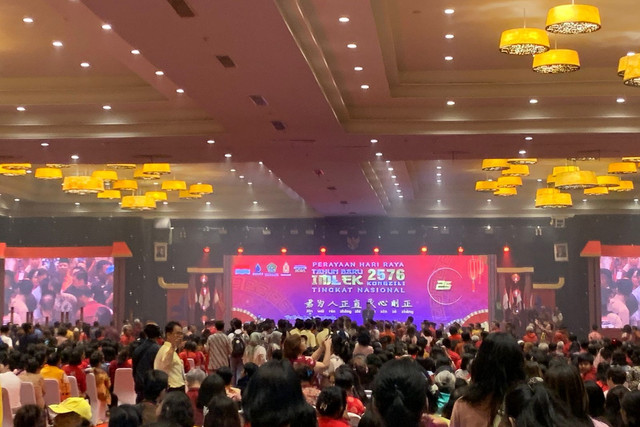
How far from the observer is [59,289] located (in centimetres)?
2906

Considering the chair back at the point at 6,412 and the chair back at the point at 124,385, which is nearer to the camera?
the chair back at the point at 6,412

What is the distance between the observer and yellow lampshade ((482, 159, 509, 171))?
1861 centimetres

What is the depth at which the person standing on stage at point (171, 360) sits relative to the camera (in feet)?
33.1

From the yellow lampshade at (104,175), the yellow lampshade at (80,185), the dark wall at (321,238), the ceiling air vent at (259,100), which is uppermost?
the ceiling air vent at (259,100)

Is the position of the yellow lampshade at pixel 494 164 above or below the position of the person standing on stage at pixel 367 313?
above

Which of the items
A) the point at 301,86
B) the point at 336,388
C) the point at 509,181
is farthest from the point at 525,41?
the point at 509,181

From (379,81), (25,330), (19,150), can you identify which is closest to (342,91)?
(379,81)

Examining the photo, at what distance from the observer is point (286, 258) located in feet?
97.5

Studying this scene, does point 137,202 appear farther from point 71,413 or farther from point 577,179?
point 71,413

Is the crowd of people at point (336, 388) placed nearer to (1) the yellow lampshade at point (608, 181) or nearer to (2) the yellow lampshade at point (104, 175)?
(2) the yellow lampshade at point (104, 175)

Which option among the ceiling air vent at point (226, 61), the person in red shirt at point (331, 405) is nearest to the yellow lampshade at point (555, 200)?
the ceiling air vent at point (226, 61)

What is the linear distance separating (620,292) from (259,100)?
19.0 m

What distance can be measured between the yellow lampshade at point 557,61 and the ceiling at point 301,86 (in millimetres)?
666

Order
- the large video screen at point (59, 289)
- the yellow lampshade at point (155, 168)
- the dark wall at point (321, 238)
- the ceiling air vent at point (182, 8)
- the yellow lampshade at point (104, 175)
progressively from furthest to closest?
1. the dark wall at point (321, 238)
2. the large video screen at point (59, 289)
3. the yellow lampshade at point (104, 175)
4. the yellow lampshade at point (155, 168)
5. the ceiling air vent at point (182, 8)
